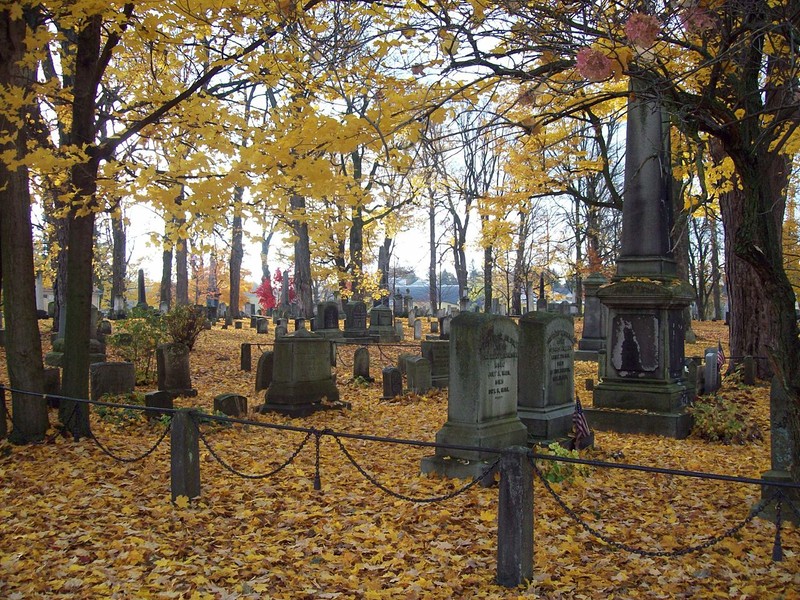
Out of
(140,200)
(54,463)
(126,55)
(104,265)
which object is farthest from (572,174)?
(104,265)

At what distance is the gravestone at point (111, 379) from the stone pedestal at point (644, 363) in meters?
7.50

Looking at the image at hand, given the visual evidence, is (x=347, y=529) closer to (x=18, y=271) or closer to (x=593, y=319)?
(x=18, y=271)

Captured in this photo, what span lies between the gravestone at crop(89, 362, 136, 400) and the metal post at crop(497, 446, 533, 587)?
8.18 m

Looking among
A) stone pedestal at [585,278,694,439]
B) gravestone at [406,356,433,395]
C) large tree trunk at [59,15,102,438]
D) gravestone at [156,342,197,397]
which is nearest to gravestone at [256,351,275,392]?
gravestone at [156,342,197,397]

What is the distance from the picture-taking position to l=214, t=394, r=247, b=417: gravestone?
10203 mm

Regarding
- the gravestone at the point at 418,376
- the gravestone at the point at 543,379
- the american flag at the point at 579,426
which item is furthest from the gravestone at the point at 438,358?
the american flag at the point at 579,426

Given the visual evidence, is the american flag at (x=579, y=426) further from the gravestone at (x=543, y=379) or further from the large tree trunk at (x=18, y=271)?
the large tree trunk at (x=18, y=271)

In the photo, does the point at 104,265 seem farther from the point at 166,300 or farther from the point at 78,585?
the point at 78,585

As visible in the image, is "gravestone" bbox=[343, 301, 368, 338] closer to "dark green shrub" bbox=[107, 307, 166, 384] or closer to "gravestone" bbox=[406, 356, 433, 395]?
"dark green shrub" bbox=[107, 307, 166, 384]

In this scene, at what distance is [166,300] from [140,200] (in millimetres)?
23689

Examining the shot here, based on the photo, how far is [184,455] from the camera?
654 cm

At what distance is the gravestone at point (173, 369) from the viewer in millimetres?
12219

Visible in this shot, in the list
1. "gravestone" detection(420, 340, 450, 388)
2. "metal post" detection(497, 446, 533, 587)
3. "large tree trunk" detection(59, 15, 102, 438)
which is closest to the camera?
"metal post" detection(497, 446, 533, 587)

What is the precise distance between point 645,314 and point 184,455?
276 inches
